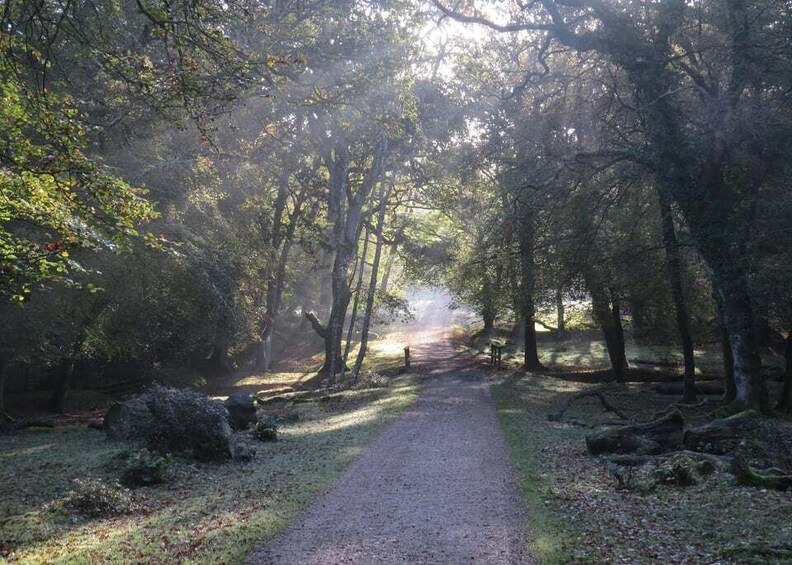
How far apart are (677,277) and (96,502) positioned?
16.5 meters

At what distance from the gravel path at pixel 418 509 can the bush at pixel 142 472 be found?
308cm

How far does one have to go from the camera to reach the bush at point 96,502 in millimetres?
8891

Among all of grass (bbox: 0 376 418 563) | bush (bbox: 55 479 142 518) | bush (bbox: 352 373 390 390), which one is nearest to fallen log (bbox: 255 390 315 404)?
bush (bbox: 352 373 390 390)

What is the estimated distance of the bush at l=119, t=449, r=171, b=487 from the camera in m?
10.6

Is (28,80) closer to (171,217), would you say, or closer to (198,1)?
(171,217)

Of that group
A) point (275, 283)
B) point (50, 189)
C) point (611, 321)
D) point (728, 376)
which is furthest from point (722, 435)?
point (275, 283)

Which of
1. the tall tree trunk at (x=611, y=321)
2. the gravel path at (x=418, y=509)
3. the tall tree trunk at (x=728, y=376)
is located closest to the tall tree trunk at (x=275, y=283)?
the tall tree trunk at (x=611, y=321)

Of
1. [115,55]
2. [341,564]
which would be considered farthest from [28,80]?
[341,564]

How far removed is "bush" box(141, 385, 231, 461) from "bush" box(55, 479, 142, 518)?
3103 millimetres

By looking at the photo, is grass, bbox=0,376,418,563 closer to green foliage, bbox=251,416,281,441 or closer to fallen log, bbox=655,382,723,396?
green foliage, bbox=251,416,281,441

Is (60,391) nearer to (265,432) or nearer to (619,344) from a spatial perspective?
(265,432)

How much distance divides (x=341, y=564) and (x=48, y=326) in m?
14.1

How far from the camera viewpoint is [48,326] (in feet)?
57.6

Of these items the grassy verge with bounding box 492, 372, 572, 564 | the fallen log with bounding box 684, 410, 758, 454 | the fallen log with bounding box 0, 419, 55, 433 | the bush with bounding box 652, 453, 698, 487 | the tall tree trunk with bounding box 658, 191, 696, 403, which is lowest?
the grassy verge with bounding box 492, 372, 572, 564
